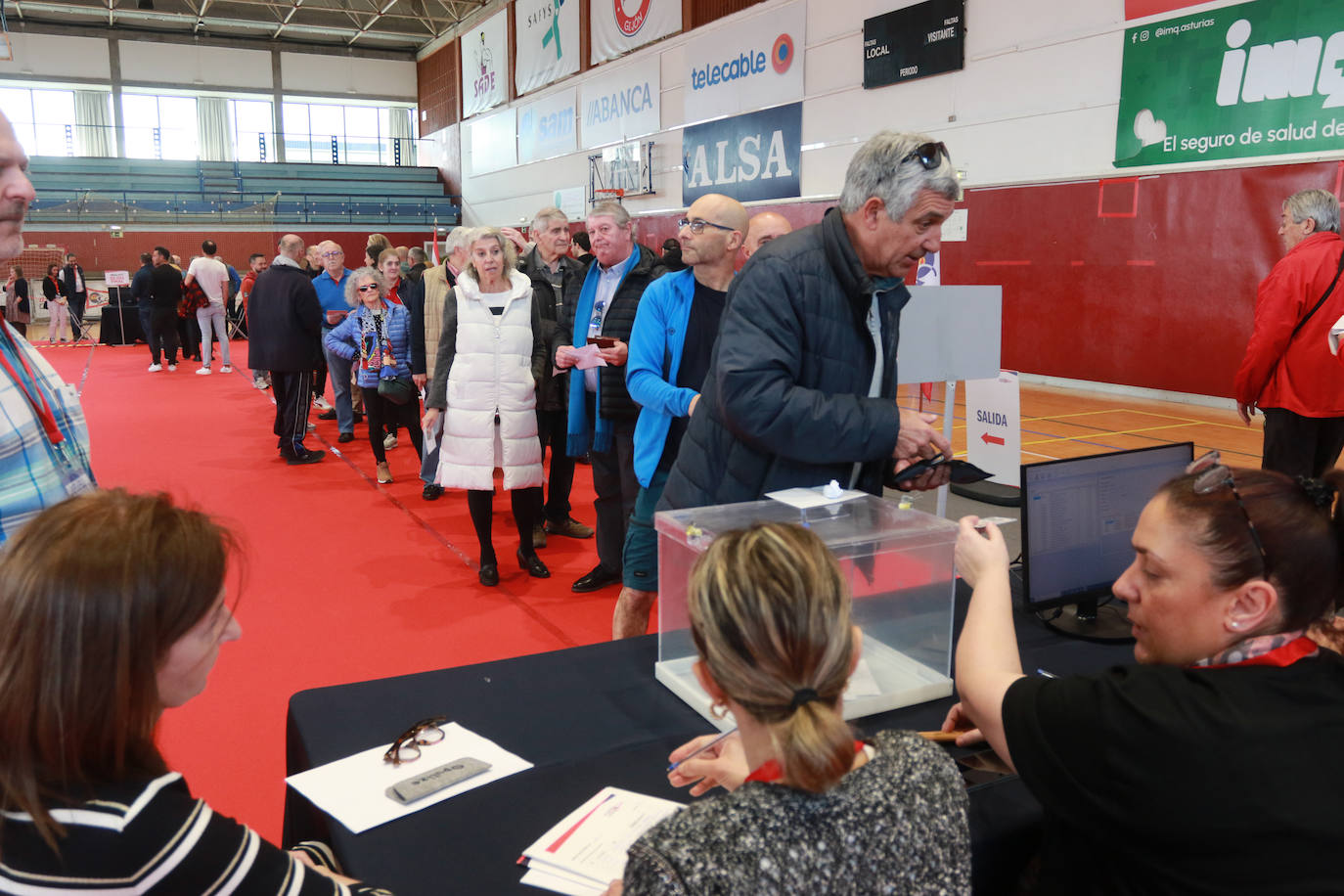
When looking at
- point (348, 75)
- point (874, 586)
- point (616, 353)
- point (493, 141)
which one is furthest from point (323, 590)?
point (348, 75)

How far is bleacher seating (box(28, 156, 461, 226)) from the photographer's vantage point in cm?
2084

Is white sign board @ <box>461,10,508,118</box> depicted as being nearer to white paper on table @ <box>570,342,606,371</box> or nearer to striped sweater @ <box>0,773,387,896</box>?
white paper on table @ <box>570,342,606,371</box>

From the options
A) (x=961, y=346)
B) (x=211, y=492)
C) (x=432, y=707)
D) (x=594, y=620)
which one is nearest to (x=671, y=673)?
(x=432, y=707)

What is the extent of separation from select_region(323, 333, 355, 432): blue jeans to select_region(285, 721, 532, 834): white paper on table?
21.4 ft

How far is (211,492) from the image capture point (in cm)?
620

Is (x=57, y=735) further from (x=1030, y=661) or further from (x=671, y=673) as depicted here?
(x=1030, y=661)

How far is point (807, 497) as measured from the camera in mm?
1827

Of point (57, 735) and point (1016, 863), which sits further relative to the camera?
point (1016, 863)

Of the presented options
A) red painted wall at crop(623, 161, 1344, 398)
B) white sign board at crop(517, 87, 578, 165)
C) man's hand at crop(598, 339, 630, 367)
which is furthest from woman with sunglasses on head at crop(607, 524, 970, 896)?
white sign board at crop(517, 87, 578, 165)

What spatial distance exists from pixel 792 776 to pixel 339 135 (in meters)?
28.5

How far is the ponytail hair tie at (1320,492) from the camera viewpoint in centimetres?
124

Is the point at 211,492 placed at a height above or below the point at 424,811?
below

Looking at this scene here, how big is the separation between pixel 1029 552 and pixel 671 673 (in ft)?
2.72

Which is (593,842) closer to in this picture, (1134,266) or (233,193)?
(1134,266)
